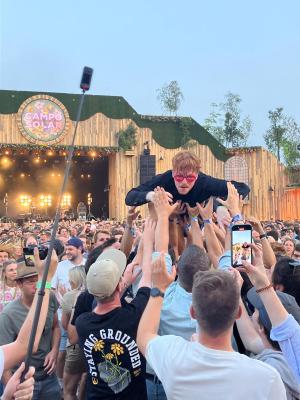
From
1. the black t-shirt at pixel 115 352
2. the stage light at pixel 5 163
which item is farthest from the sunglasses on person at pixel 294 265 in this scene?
the stage light at pixel 5 163

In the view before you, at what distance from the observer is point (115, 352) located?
250 cm

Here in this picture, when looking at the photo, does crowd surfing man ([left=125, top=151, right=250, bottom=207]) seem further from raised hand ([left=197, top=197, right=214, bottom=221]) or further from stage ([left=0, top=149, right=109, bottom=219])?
stage ([left=0, top=149, right=109, bottom=219])

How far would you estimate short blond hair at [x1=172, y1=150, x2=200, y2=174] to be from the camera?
3.53 metres

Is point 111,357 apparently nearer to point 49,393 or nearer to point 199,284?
point 199,284

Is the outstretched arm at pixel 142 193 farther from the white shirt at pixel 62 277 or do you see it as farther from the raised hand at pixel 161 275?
the white shirt at pixel 62 277

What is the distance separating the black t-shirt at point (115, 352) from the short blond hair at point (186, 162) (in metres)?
1.31

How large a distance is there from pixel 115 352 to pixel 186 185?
5.20 feet

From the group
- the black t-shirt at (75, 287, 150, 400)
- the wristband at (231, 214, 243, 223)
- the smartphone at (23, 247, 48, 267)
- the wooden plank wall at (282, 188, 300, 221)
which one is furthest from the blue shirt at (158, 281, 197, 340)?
the wooden plank wall at (282, 188, 300, 221)

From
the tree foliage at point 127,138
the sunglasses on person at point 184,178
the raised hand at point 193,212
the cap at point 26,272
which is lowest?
the cap at point 26,272

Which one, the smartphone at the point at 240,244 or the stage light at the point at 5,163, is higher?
the stage light at the point at 5,163

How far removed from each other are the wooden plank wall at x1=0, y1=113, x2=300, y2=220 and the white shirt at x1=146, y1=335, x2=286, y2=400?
2164cm

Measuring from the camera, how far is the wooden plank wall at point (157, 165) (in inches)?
A: 934

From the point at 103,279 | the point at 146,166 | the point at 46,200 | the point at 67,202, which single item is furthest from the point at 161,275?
the point at 46,200

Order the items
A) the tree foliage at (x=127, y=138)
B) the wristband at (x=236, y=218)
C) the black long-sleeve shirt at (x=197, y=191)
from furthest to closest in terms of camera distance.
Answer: the tree foliage at (x=127, y=138)
the black long-sleeve shirt at (x=197, y=191)
the wristband at (x=236, y=218)
